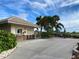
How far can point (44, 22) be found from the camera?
41469 millimetres

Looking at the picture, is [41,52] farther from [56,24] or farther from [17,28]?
[56,24]

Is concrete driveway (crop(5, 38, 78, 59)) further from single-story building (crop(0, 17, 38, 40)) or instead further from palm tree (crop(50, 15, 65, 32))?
palm tree (crop(50, 15, 65, 32))

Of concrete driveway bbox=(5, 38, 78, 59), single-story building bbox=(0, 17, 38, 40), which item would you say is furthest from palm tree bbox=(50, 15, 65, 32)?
concrete driveway bbox=(5, 38, 78, 59)

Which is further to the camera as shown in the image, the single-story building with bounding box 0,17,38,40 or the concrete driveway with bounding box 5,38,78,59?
the single-story building with bounding box 0,17,38,40

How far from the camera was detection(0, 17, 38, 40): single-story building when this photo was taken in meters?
25.1

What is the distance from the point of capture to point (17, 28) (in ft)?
88.4

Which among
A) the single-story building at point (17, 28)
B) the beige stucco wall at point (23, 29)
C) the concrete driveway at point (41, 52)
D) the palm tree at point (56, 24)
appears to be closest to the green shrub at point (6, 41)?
the concrete driveway at point (41, 52)

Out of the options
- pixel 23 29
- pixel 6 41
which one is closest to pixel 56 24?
pixel 23 29

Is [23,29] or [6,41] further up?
[23,29]

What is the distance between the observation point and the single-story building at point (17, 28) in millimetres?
25089

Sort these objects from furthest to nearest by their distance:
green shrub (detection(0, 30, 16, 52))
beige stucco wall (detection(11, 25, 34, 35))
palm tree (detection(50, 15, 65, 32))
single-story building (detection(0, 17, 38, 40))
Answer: palm tree (detection(50, 15, 65, 32)), beige stucco wall (detection(11, 25, 34, 35)), single-story building (detection(0, 17, 38, 40)), green shrub (detection(0, 30, 16, 52))

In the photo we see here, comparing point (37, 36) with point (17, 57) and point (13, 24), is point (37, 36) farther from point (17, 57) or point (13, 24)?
point (17, 57)

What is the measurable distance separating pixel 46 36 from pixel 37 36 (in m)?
2.64

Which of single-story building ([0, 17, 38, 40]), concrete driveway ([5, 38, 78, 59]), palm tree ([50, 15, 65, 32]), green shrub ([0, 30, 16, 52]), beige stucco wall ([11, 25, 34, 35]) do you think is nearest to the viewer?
concrete driveway ([5, 38, 78, 59])
